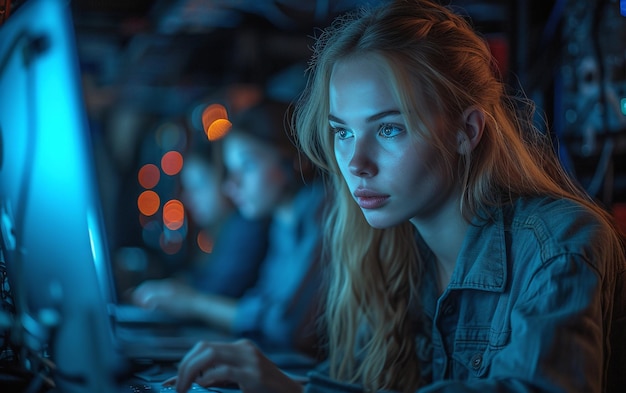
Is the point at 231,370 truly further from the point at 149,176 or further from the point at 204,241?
the point at 149,176

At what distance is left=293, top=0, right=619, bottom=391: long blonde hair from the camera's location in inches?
38.3

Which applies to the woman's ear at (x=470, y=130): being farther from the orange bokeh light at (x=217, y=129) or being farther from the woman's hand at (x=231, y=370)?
the orange bokeh light at (x=217, y=129)

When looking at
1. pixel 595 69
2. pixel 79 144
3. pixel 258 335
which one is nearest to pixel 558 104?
pixel 595 69

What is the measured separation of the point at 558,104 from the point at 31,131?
5.85 ft

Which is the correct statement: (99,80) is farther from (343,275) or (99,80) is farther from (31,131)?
(31,131)

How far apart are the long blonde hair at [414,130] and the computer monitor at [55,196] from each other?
1.42 feet

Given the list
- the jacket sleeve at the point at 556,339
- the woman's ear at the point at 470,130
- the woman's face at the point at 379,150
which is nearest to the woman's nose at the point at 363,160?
the woman's face at the point at 379,150

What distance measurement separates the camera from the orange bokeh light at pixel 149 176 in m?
3.84

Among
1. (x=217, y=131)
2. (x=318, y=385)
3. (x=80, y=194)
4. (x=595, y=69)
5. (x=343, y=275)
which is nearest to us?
(x=80, y=194)

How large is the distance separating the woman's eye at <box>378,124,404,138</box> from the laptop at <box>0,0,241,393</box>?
40 centimetres

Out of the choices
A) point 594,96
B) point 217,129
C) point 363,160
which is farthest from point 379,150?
point 217,129

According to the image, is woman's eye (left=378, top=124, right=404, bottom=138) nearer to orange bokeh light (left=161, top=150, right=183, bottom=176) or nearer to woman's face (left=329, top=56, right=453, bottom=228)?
woman's face (left=329, top=56, right=453, bottom=228)

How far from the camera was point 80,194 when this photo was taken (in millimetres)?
712

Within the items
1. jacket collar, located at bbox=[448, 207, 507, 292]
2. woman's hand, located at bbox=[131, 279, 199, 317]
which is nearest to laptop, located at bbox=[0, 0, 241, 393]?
jacket collar, located at bbox=[448, 207, 507, 292]
